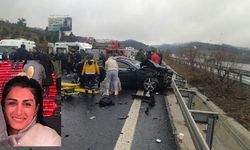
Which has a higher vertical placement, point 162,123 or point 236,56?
point 236,56

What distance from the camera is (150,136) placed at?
8.60 m

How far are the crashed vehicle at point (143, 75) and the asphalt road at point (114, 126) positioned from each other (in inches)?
175

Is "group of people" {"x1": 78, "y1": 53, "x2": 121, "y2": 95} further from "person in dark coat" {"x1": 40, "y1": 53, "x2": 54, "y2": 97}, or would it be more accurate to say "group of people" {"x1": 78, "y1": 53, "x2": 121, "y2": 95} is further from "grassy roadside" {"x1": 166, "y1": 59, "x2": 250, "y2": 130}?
"person in dark coat" {"x1": 40, "y1": 53, "x2": 54, "y2": 97}

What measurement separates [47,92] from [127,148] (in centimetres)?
526

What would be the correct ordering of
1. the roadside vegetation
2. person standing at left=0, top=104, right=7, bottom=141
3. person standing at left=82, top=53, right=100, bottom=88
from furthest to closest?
person standing at left=82, top=53, right=100, bottom=88 < the roadside vegetation < person standing at left=0, top=104, right=7, bottom=141

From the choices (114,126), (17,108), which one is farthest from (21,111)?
(114,126)

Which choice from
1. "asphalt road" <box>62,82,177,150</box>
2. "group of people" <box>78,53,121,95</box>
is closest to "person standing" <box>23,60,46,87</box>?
"asphalt road" <box>62,82,177,150</box>

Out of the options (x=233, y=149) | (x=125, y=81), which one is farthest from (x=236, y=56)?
(x=233, y=149)

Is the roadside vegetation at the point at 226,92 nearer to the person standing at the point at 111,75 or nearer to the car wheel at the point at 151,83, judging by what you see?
the car wheel at the point at 151,83

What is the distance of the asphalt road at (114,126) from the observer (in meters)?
7.72

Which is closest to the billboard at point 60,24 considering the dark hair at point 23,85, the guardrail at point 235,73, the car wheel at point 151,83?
the guardrail at point 235,73

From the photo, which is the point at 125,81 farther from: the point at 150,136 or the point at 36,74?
the point at 36,74

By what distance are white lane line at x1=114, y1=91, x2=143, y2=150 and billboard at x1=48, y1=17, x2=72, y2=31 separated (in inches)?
3305

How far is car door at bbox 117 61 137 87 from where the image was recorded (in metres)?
→ 19.3
